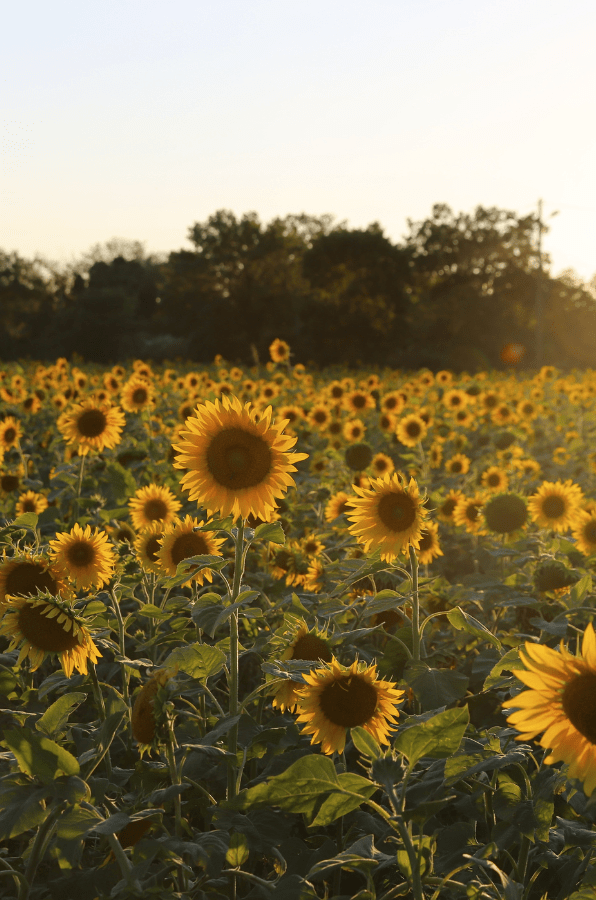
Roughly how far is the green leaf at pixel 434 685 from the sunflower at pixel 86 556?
4.01 ft

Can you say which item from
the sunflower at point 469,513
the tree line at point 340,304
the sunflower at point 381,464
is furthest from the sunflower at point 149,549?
the tree line at point 340,304

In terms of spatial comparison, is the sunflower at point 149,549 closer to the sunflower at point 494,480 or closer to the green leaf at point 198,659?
the green leaf at point 198,659

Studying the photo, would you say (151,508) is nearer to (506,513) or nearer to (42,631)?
(42,631)

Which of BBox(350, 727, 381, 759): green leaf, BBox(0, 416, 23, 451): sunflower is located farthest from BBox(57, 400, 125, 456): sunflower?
BBox(350, 727, 381, 759): green leaf

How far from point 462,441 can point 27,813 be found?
26.9 feet

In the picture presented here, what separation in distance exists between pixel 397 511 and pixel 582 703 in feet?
4.37

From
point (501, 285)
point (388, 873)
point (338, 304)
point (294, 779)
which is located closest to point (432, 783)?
point (294, 779)

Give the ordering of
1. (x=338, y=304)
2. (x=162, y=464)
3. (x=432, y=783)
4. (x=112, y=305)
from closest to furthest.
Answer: (x=432, y=783), (x=162, y=464), (x=338, y=304), (x=112, y=305)

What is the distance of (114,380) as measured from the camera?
1027 centimetres

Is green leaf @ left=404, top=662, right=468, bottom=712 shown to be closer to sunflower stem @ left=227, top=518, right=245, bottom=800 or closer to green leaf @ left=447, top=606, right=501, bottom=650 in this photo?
green leaf @ left=447, top=606, right=501, bottom=650

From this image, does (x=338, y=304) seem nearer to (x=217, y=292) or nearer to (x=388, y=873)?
(x=217, y=292)

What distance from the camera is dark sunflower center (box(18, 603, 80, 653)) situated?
2.18m

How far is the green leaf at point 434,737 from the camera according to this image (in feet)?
5.02

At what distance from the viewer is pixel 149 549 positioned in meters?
3.31
